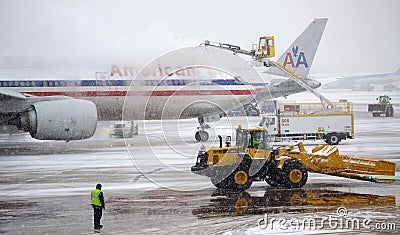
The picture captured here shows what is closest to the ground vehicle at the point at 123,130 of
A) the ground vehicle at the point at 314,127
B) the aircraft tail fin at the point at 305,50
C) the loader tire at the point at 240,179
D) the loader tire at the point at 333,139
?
the ground vehicle at the point at 314,127

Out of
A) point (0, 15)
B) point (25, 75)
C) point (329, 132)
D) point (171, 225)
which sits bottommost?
point (171, 225)

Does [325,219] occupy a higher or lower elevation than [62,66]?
lower

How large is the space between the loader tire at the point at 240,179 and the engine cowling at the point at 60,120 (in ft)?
23.9

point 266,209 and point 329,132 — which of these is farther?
point 329,132

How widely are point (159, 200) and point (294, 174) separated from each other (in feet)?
12.6

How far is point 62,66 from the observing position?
25094 mm

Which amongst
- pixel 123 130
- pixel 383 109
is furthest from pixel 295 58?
pixel 383 109

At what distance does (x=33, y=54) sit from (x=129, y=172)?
10269 mm

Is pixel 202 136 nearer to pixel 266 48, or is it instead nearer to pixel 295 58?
pixel 266 48

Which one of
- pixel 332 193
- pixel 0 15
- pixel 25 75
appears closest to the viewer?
pixel 332 193

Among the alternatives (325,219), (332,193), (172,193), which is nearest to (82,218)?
(172,193)

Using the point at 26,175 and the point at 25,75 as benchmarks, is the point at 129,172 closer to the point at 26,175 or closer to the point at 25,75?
the point at 26,175

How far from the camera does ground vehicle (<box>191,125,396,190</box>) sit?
14.6 meters

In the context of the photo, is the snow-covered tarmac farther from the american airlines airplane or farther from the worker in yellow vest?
the american airlines airplane
